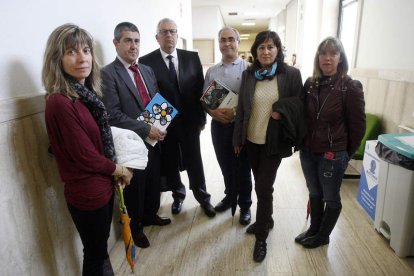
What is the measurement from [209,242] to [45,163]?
49.9 inches

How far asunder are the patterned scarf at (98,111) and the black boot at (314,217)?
1379mm

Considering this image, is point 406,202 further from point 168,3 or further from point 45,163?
point 168,3

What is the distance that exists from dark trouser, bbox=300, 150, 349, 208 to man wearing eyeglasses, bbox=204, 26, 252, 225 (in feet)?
1.64

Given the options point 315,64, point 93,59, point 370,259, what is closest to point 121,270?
point 93,59

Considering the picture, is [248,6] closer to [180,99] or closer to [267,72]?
[180,99]

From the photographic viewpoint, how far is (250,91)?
170 cm

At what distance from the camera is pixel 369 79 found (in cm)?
309

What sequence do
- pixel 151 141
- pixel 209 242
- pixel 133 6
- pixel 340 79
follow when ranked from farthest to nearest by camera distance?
pixel 133 6
pixel 209 242
pixel 151 141
pixel 340 79

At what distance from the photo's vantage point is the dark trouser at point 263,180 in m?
1.74

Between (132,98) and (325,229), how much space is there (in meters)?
1.60

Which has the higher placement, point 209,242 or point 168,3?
point 168,3

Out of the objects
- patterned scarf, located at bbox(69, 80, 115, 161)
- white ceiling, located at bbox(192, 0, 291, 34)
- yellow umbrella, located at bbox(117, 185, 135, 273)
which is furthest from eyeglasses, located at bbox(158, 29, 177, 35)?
white ceiling, located at bbox(192, 0, 291, 34)

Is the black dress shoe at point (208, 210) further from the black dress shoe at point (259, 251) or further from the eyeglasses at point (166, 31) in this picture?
the eyeglasses at point (166, 31)

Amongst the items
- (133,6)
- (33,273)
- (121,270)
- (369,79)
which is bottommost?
(121,270)
